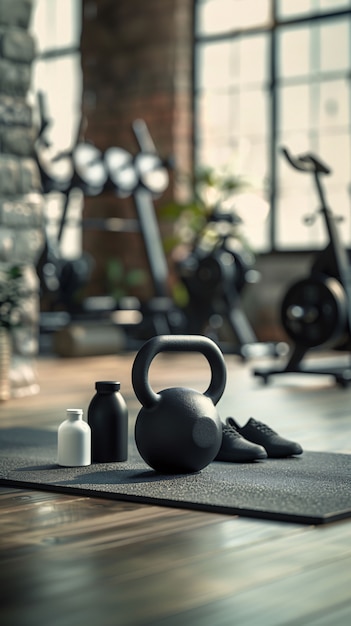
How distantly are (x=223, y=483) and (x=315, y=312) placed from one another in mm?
2996

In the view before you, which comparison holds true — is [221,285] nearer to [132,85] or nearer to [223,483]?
[132,85]

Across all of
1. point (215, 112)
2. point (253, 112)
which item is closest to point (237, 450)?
point (253, 112)

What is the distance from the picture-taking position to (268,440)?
2994 millimetres

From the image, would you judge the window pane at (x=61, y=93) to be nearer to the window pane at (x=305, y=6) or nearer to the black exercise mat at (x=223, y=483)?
the window pane at (x=305, y=6)

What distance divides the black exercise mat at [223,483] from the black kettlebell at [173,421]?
0.05 metres

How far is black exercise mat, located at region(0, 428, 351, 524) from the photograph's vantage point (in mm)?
2268

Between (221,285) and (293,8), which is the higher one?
(293,8)

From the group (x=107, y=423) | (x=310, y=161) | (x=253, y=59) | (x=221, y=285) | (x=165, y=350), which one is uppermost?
(x=253, y=59)

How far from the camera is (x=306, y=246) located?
30.0 feet

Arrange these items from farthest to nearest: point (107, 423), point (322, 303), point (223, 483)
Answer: point (322, 303) < point (107, 423) < point (223, 483)

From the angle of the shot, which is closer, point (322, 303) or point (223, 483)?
point (223, 483)

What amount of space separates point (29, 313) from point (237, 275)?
2717mm

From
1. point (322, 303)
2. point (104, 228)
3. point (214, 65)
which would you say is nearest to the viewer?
point (322, 303)

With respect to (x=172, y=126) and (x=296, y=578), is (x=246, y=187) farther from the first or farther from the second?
(x=296, y=578)
